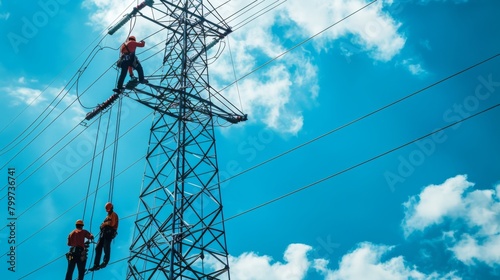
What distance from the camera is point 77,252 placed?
14.2 metres

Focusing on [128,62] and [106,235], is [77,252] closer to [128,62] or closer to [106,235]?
[106,235]

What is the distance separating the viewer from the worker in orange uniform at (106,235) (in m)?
13.9

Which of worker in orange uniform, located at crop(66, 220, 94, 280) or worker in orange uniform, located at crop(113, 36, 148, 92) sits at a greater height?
worker in orange uniform, located at crop(113, 36, 148, 92)

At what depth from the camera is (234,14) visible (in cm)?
1858

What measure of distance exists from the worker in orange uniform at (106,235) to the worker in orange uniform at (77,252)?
29 centimetres

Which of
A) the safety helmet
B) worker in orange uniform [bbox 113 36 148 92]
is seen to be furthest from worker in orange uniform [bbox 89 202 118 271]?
worker in orange uniform [bbox 113 36 148 92]

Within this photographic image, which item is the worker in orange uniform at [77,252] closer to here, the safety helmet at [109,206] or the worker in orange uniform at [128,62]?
the safety helmet at [109,206]

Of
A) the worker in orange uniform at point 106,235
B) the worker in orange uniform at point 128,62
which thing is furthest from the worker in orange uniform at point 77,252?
the worker in orange uniform at point 128,62

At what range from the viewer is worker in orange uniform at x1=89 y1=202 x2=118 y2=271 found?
45.7ft

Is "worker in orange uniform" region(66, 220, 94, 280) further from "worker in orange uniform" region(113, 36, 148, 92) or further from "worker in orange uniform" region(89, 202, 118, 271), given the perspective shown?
"worker in orange uniform" region(113, 36, 148, 92)

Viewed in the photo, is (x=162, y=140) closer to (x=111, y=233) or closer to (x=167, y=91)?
(x=167, y=91)

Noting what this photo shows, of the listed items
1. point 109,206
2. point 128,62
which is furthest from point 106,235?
point 128,62

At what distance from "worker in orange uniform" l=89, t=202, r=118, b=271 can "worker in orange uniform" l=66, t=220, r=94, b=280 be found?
0.94 feet

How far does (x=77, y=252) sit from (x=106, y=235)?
0.95 m
